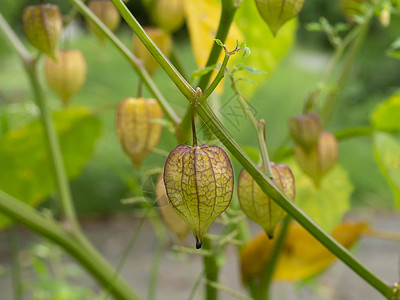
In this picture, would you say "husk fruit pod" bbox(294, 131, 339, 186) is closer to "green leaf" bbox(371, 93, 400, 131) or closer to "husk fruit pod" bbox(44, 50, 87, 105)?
"green leaf" bbox(371, 93, 400, 131)

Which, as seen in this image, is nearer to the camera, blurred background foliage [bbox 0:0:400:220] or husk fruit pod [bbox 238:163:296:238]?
husk fruit pod [bbox 238:163:296:238]

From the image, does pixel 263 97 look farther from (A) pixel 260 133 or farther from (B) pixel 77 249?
(A) pixel 260 133

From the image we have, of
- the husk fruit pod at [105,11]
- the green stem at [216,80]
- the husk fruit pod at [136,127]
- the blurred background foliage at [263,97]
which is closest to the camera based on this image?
the green stem at [216,80]

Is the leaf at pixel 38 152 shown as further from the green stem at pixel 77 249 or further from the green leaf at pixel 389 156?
the green leaf at pixel 389 156

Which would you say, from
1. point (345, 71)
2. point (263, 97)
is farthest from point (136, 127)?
point (263, 97)

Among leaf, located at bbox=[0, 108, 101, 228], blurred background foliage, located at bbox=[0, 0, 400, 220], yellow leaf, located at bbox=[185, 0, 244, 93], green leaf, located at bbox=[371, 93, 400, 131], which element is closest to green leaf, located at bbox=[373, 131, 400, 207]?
green leaf, located at bbox=[371, 93, 400, 131]

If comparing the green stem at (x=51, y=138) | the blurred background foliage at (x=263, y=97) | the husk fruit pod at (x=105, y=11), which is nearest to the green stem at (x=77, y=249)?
the green stem at (x=51, y=138)

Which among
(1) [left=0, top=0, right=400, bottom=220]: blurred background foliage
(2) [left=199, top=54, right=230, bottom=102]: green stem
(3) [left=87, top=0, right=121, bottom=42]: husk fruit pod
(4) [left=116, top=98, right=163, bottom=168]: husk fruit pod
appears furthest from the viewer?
(1) [left=0, top=0, right=400, bottom=220]: blurred background foliage
